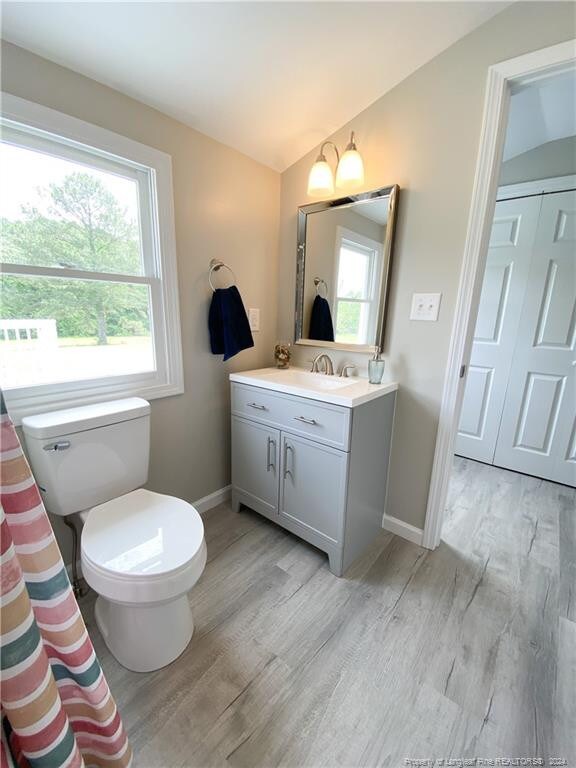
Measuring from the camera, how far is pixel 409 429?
1.68 meters

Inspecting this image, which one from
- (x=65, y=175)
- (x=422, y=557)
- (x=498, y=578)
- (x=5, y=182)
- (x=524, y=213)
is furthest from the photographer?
(x=524, y=213)

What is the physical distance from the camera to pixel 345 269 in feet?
5.89

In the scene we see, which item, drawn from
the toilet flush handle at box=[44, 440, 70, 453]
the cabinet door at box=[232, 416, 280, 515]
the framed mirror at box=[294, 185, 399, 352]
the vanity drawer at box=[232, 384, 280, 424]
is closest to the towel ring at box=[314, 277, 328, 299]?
the framed mirror at box=[294, 185, 399, 352]

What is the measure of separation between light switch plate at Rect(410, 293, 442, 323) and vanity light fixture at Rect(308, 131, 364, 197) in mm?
644

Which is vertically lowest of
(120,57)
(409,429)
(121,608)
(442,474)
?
(121,608)

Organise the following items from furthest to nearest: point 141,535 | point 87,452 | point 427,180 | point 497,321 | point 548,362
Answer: point 497,321 < point 548,362 < point 427,180 < point 87,452 < point 141,535

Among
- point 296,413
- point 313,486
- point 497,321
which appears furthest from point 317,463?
point 497,321

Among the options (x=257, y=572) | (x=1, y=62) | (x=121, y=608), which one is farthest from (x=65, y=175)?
(x=257, y=572)

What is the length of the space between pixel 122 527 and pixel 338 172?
1.80m

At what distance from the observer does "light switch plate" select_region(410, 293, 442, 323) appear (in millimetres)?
1512

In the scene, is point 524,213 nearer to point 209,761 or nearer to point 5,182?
point 5,182

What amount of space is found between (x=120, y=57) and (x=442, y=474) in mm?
2193

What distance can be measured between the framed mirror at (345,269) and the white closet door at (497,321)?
3.93 ft

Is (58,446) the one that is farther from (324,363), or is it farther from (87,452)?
(324,363)
